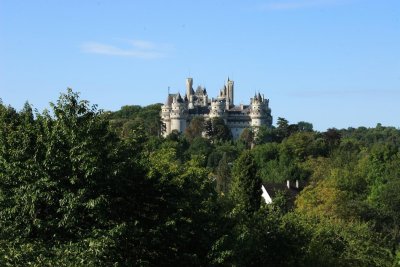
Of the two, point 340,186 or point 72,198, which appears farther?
point 340,186

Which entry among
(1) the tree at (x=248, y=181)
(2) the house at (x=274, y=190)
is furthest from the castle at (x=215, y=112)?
(1) the tree at (x=248, y=181)

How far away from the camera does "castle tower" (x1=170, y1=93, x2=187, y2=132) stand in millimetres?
170125

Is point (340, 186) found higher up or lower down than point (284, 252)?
higher up

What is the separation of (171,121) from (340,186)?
11227 cm

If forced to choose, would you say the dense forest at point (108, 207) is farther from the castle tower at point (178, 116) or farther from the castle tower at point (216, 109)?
the castle tower at point (216, 109)

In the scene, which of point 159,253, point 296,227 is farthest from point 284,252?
point 159,253

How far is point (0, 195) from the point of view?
2092 centimetres

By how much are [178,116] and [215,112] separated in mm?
7944

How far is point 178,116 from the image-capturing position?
170125 millimetres

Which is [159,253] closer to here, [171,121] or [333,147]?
[333,147]

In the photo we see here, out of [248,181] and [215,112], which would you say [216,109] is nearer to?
[215,112]

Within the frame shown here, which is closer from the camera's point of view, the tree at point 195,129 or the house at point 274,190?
the house at point 274,190

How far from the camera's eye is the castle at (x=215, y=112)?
171 metres

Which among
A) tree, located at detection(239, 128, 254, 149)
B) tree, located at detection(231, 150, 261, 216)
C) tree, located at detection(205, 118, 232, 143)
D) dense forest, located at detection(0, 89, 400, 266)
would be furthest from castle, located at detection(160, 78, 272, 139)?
dense forest, located at detection(0, 89, 400, 266)
